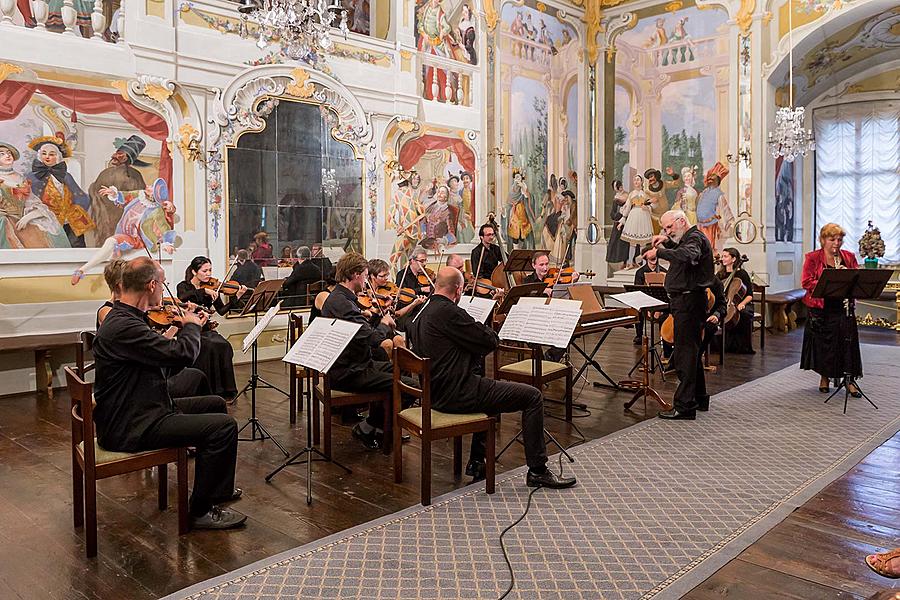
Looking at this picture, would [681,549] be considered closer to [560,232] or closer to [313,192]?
[313,192]

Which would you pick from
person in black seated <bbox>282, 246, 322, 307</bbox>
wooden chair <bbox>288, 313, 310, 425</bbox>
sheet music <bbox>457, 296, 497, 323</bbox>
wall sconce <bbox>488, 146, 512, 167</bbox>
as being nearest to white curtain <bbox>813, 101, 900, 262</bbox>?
wall sconce <bbox>488, 146, 512, 167</bbox>

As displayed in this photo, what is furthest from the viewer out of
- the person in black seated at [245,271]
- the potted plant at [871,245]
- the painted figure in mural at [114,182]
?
the potted plant at [871,245]

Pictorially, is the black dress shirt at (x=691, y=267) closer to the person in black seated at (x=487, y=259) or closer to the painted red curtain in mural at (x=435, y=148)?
the person in black seated at (x=487, y=259)

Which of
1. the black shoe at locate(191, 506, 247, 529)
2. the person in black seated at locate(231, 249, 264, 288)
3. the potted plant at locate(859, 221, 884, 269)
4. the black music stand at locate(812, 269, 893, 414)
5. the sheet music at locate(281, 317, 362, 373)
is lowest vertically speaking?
the black shoe at locate(191, 506, 247, 529)

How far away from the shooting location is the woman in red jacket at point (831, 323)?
7273mm

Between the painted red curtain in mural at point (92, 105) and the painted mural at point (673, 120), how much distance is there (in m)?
8.93

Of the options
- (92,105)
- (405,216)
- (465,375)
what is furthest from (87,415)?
(405,216)

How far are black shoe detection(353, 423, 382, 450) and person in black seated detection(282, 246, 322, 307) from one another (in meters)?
4.44

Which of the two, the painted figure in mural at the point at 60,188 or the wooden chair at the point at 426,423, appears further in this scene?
the painted figure in mural at the point at 60,188

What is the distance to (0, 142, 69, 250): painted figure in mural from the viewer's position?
7.44m

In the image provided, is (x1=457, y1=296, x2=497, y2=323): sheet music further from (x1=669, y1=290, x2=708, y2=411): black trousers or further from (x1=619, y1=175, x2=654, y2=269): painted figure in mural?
(x1=619, y1=175, x2=654, y2=269): painted figure in mural

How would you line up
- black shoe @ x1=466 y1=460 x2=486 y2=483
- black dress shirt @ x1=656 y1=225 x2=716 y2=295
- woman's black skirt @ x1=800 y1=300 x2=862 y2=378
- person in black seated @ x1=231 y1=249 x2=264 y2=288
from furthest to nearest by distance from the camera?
1. person in black seated @ x1=231 y1=249 x2=264 y2=288
2. woman's black skirt @ x1=800 y1=300 x2=862 y2=378
3. black dress shirt @ x1=656 y1=225 x2=716 y2=295
4. black shoe @ x1=466 y1=460 x2=486 y2=483

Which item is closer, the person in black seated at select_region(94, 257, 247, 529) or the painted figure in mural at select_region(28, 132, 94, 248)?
the person in black seated at select_region(94, 257, 247, 529)

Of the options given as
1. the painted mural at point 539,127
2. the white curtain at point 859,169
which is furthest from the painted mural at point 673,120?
the white curtain at point 859,169
